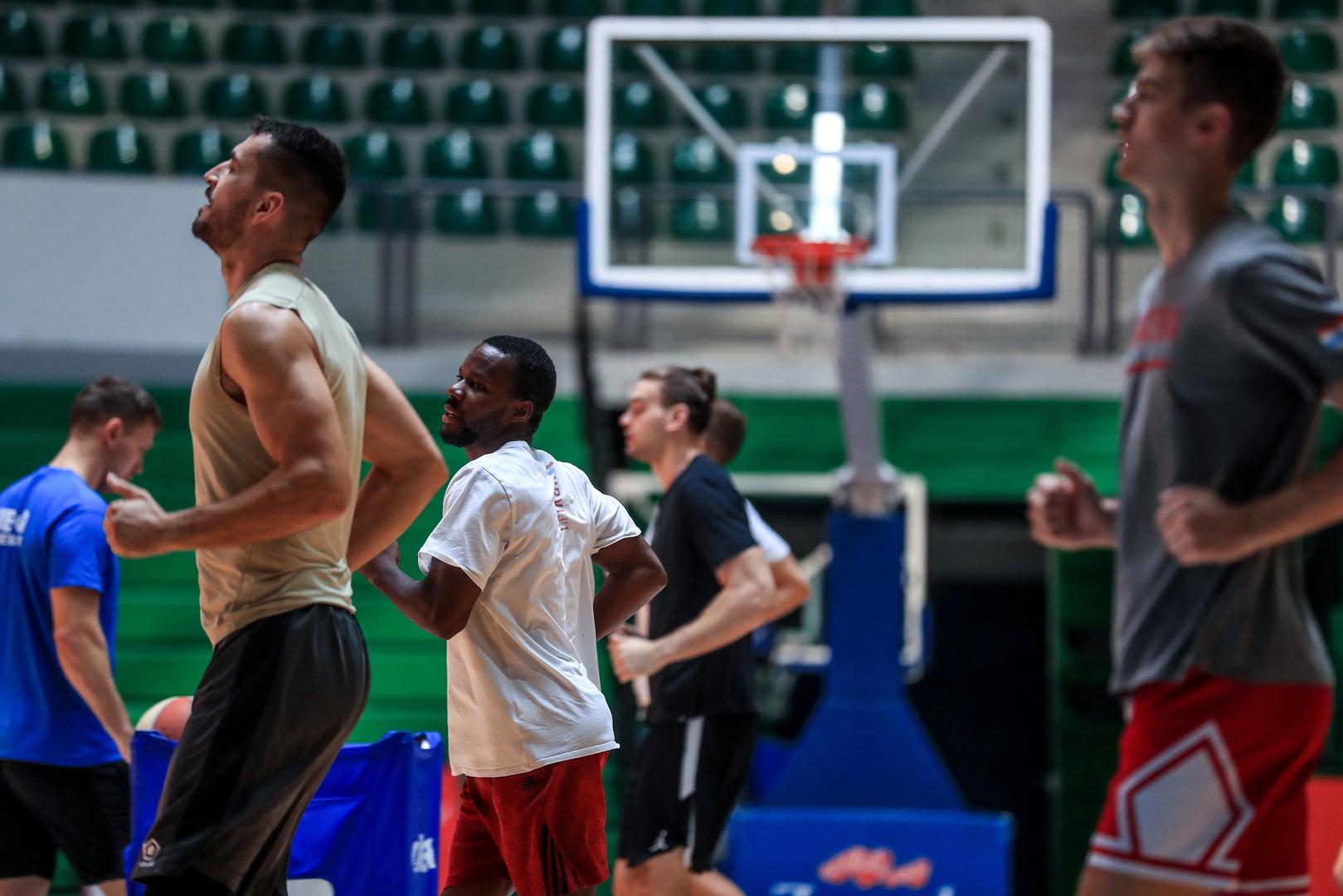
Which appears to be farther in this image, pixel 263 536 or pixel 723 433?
pixel 723 433

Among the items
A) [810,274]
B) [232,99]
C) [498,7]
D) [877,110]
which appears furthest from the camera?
[498,7]

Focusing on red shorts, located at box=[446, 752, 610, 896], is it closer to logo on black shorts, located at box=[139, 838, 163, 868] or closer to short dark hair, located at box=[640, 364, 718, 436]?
logo on black shorts, located at box=[139, 838, 163, 868]

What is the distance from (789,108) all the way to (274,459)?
27.6 ft

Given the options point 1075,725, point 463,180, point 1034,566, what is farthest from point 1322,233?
point 463,180

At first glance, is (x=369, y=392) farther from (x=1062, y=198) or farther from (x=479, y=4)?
(x=479, y=4)

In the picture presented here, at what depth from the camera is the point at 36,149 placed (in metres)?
11.6

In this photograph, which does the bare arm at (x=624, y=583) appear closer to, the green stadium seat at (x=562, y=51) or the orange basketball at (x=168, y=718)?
the orange basketball at (x=168, y=718)

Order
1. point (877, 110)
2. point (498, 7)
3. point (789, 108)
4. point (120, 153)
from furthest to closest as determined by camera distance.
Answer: point (498, 7)
point (120, 153)
point (789, 108)
point (877, 110)

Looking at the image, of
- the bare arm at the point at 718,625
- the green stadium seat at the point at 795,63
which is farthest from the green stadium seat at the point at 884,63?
the bare arm at the point at 718,625

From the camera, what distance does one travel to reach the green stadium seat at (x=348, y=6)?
13312 millimetres

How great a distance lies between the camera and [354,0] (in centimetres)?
1330

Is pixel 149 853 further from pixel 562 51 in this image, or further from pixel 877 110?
pixel 562 51

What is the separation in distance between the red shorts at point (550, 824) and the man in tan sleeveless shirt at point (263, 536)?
0.42 meters

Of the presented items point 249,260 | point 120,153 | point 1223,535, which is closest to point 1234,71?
point 1223,535
